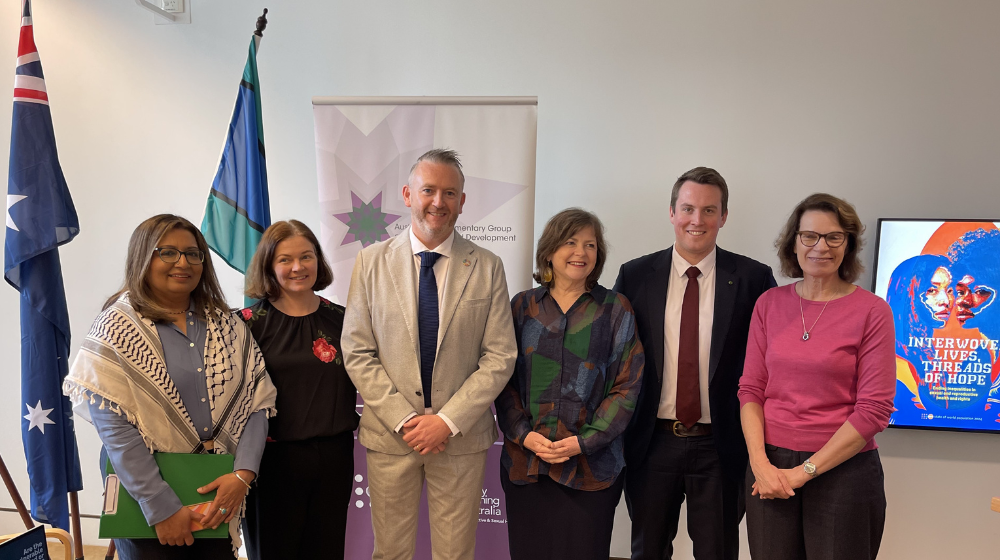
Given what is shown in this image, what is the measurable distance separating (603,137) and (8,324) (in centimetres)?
373

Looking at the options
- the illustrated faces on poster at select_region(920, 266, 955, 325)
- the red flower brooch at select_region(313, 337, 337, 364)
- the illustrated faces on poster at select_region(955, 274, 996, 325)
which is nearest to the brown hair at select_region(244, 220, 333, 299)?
the red flower brooch at select_region(313, 337, 337, 364)

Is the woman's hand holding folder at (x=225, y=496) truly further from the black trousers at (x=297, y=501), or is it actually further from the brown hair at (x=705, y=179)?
the brown hair at (x=705, y=179)

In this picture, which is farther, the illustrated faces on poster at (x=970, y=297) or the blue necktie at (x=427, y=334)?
the illustrated faces on poster at (x=970, y=297)

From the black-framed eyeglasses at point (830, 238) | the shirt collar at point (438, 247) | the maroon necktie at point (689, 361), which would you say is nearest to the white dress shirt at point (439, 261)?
the shirt collar at point (438, 247)

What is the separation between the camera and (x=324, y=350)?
209 centimetres

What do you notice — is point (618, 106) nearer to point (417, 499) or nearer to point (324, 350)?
point (324, 350)

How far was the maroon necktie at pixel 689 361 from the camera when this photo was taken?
2.14 metres

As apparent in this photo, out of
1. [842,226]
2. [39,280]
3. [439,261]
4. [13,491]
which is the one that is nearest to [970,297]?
[842,226]

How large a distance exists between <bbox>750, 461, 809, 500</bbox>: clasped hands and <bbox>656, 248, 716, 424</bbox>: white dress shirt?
0.28m

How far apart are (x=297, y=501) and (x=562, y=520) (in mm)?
919

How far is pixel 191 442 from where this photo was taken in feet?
5.82

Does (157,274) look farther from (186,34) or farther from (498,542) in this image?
(186,34)

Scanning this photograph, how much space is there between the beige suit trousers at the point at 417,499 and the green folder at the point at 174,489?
19.9 inches

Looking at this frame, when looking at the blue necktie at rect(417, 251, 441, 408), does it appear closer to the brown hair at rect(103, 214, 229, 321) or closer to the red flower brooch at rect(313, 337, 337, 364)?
the red flower brooch at rect(313, 337, 337, 364)
